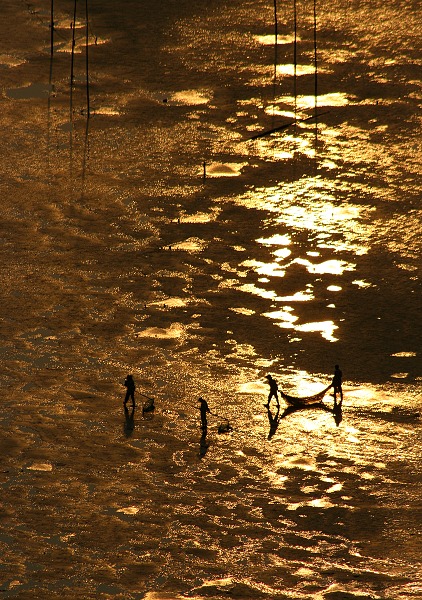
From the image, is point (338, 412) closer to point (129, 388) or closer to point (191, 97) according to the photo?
point (129, 388)

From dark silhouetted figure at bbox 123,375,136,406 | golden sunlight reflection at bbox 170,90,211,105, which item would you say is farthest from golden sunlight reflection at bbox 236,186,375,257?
dark silhouetted figure at bbox 123,375,136,406

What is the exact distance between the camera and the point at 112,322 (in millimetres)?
28969

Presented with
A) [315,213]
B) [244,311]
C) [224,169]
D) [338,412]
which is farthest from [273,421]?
[224,169]

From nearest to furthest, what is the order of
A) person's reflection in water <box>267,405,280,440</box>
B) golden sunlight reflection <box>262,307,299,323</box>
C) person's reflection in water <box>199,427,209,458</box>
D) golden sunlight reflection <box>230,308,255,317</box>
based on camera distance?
person's reflection in water <box>199,427,209,458</box> → person's reflection in water <box>267,405,280,440</box> → golden sunlight reflection <box>262,307,299,323</box> → golden sunlight reflection <box>230,308,255,317</box>

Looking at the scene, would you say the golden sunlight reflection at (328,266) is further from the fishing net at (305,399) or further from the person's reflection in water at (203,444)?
the person's reflection in water at (203,444)

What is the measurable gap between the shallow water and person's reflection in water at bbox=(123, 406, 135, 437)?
4 centimetres

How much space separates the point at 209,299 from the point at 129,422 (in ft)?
15.4

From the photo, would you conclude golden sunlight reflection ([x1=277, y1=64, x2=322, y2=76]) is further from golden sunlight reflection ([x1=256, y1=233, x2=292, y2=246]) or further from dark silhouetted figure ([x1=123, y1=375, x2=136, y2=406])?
dark silhouetted figure ([x1=123, y1=375, x2=136, y2=406])

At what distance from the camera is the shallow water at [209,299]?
2266 cm

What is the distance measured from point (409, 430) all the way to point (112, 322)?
268 inches

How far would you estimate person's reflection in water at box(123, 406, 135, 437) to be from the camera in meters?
25.6

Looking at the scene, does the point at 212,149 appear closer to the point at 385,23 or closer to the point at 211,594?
the point at 385,23

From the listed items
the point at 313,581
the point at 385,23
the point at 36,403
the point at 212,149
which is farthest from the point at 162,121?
the point at 313,581

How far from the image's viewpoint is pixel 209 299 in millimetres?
29703
